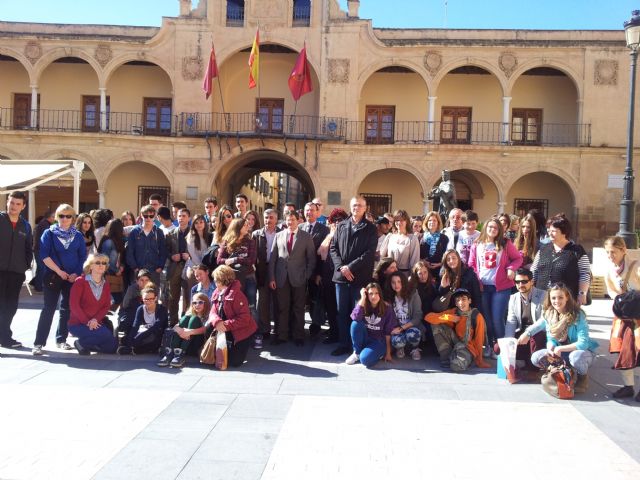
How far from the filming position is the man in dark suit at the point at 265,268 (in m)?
7.41

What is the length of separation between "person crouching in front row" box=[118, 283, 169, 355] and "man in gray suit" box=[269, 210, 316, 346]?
1.55 metres

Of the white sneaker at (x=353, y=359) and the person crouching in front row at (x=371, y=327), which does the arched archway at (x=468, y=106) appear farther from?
the white sneaker at (x=353, y=359)

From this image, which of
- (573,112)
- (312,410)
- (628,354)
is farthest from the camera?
(573,112)

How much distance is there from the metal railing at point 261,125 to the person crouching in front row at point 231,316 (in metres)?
13.4

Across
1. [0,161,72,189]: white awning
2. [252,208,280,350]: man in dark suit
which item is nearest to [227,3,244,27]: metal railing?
[0,161,72,189]: white awning

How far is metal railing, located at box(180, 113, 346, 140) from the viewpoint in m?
19.2

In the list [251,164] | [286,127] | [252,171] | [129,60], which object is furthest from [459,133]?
[129,60]

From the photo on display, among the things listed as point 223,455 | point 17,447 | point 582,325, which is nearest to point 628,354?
point 582,325

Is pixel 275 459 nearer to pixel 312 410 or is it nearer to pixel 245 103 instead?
pixel 312 410

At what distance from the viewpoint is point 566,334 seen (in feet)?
18.2

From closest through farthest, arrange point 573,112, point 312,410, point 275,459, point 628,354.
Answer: point 275,459 → point 312,410 → point 628,354 → point 573,112

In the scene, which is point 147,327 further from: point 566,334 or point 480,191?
point 480,191

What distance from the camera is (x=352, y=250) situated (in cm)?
671

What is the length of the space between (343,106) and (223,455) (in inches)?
669
